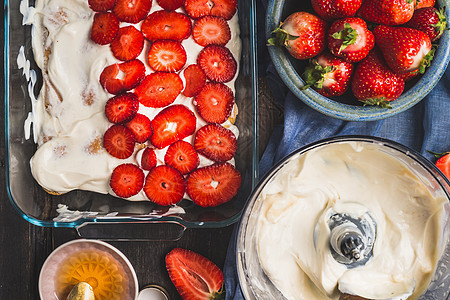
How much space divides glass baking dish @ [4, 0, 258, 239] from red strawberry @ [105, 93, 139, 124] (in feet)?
0.70

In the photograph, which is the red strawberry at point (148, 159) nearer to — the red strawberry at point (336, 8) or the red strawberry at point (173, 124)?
the red strawberry at point (173, 124)

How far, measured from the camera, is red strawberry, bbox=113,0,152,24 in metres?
1.43

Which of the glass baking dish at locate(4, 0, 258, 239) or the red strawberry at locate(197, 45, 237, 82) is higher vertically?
the red strawberry at locate(197, 45, 237, 82)

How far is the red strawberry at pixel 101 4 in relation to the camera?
1.45m

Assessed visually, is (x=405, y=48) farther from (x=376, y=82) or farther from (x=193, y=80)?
(x=193, y=80)

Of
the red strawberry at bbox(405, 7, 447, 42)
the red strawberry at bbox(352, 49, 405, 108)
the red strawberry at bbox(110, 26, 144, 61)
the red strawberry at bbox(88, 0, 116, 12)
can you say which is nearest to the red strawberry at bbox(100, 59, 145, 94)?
the red strawberry at bbox(110, 26, 144, 61)

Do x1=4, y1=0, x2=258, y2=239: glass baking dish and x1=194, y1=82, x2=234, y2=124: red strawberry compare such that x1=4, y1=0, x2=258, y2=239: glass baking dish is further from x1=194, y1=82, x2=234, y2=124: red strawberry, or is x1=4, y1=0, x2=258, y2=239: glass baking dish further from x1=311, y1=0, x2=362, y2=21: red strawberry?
x1=311, y1=0, x2=362, y2=21: red strawberry

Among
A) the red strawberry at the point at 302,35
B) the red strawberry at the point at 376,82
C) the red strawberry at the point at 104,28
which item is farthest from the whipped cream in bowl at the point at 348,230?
the red strawberry at the point at 104,28

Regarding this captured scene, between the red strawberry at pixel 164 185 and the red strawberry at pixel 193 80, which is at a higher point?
the red strawberry at pixel 193 80

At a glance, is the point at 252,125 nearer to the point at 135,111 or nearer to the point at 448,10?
the point at 135,111

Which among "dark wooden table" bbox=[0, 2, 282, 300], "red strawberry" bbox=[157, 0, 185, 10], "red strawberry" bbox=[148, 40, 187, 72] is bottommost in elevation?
"dark wooden table" bbox=[0, 2, 282, 300]

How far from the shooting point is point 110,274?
1.56m

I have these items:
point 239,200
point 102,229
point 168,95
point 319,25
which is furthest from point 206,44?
point 102,229

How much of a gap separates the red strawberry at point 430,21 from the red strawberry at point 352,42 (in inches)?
4.3
